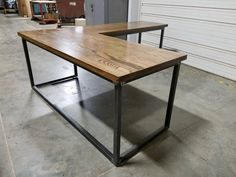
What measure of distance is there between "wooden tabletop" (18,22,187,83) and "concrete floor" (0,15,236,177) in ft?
2.29

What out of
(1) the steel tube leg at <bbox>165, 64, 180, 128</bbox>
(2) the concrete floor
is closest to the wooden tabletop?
(1) the steel tube leg at <bbox>165, 64, 180, 128</bbox>

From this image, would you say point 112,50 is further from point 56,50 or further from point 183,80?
point 183,80

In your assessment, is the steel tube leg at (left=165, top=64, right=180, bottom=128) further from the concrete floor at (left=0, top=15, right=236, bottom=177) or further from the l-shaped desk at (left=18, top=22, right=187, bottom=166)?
the concrete floor at (left=0, top=15, right=236, bottom=177)

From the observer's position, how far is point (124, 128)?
1.77 meters

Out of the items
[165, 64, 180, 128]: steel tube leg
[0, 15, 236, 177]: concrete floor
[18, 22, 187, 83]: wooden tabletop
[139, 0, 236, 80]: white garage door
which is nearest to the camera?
[18, 22, 187, 83]: wooden tabletop

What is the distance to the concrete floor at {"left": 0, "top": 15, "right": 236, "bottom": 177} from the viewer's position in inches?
53.4

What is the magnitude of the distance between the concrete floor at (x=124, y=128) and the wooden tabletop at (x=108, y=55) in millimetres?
699

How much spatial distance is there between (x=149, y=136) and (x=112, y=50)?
82cm

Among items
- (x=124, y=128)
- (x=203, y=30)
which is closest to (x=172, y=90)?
(x=124, y=128)

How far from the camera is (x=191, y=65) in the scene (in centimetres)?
337

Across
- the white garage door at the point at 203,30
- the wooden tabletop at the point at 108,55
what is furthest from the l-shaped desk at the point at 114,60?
the white garage door at the point at 203,30

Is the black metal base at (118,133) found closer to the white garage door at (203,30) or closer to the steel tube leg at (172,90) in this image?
the steel tube leg at (172,90)

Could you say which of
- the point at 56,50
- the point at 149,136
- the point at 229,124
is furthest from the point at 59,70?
the point at 229,124

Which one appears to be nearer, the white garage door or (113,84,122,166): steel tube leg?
(113,84,122,166): steel tube leg
